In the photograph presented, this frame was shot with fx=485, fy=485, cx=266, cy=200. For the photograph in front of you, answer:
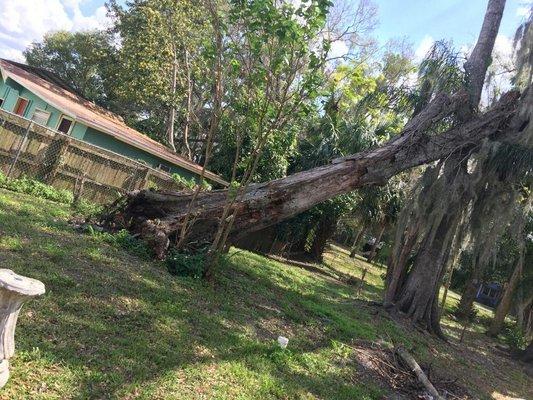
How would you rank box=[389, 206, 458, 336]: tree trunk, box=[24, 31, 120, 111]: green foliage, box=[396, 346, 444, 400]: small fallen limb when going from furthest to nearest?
box=[24, 31, 120, 111]: green foliage
box=[389, 206, 458, 336]: tree trunk
box=[396, 346, 444, 400]: small fallen limb

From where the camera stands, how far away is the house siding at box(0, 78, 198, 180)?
17375mm

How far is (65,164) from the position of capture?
38.1 ft

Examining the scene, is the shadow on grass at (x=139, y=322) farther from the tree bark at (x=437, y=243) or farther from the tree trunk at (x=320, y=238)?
the tree trunk at (x=320, y=238)

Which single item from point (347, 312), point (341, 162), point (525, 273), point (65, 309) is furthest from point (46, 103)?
point (525, 273)

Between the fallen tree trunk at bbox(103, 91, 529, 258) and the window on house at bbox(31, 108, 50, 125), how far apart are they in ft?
34.7

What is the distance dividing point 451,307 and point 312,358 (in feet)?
57.2

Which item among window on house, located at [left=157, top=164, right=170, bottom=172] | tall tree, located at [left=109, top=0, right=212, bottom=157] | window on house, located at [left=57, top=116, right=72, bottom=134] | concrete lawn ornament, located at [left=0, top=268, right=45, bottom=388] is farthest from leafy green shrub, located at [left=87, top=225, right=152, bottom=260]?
tall tree, located at [left=109, top=0, right=212, bottom=157]

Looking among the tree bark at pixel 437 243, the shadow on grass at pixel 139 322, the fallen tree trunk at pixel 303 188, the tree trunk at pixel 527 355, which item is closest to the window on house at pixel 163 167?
the fallen tree trunk at pixel 303 188

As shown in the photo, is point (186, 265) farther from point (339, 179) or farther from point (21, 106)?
point (21, 106)

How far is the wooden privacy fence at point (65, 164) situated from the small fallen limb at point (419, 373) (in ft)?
25.3

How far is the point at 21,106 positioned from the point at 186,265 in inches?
581

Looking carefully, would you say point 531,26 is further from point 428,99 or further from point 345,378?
point 345,378

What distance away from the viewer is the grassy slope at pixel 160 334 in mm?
4121

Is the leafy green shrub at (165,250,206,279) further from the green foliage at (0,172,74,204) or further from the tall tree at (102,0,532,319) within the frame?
the green foliage at (0,172,74,204)
